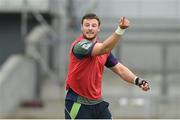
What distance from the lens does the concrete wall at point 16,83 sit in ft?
53.7

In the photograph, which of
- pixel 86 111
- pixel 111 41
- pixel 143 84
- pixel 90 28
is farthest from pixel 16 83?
pixel 111 41

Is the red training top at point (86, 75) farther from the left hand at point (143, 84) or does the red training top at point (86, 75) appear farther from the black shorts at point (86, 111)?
the left hand at point (143, 84)

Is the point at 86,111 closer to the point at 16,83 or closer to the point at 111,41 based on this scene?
the point at 111,41

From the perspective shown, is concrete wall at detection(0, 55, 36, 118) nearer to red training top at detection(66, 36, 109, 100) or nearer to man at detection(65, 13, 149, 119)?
Answer: man at detection(65, 13, 149, 119)

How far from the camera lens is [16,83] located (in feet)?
56.5

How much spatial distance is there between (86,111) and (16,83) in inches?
443

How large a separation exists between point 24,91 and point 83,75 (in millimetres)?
11940

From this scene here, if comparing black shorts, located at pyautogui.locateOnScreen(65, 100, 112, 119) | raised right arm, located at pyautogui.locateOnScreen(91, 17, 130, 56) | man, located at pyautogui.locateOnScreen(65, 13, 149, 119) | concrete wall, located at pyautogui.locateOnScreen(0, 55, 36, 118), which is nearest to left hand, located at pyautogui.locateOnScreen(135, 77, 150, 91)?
man, located at pyautogui.locateOnScreen(65, 13, 149, 119)

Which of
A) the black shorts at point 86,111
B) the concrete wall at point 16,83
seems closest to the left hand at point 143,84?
the black shorts at point 86,111

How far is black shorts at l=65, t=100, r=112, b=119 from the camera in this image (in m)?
6.11

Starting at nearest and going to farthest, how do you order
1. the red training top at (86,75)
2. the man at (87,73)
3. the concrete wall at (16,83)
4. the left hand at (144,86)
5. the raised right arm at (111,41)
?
1. the raised right arm at (111,41)
2. the man at (87,73)
3. the red training top at (86,75)
4. the left hand at (144,86)
5. the concrete wall at (16,83)

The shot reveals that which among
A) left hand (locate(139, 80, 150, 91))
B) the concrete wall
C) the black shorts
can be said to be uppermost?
left hand (locate(139, 80, 150, 91))

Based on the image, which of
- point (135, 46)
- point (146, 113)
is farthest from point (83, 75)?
point (135, 46)

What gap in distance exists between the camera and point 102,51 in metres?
5.64
